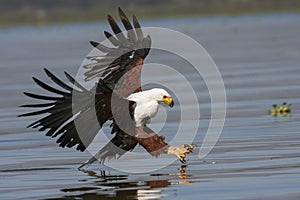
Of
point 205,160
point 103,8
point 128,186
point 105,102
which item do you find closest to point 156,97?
point 105,102

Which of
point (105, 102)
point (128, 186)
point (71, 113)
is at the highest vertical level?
point (105, 102)

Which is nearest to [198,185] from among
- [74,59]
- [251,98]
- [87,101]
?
[87,101]

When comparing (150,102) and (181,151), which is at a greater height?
(150,102)

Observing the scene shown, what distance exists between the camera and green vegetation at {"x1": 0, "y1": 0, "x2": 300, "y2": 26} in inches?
2834

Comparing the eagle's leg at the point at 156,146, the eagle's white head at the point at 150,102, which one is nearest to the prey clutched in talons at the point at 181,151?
the eagle's leg at the point at 156,146

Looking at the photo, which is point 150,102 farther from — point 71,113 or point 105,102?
point 71,113

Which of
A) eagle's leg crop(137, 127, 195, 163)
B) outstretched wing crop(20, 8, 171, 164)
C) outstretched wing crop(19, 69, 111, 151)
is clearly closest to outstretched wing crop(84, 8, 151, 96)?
outstretched wing crop(20, 8, 171, 164)

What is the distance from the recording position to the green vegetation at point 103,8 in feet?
236

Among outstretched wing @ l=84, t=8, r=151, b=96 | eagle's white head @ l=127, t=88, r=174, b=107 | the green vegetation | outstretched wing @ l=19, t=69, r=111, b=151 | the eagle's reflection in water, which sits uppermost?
the green vegetation

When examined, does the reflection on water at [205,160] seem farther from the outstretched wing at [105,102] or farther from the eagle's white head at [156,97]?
the eagle's white head at [156,97]

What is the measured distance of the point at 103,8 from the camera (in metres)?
79.0

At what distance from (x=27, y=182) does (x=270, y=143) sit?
127 inches

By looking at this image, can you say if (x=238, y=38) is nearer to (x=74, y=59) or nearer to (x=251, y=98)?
(x=74, y=59)

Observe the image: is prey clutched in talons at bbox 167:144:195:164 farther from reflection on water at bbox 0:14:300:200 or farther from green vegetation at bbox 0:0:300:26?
green vegetation at bbox 0:0:300:26
